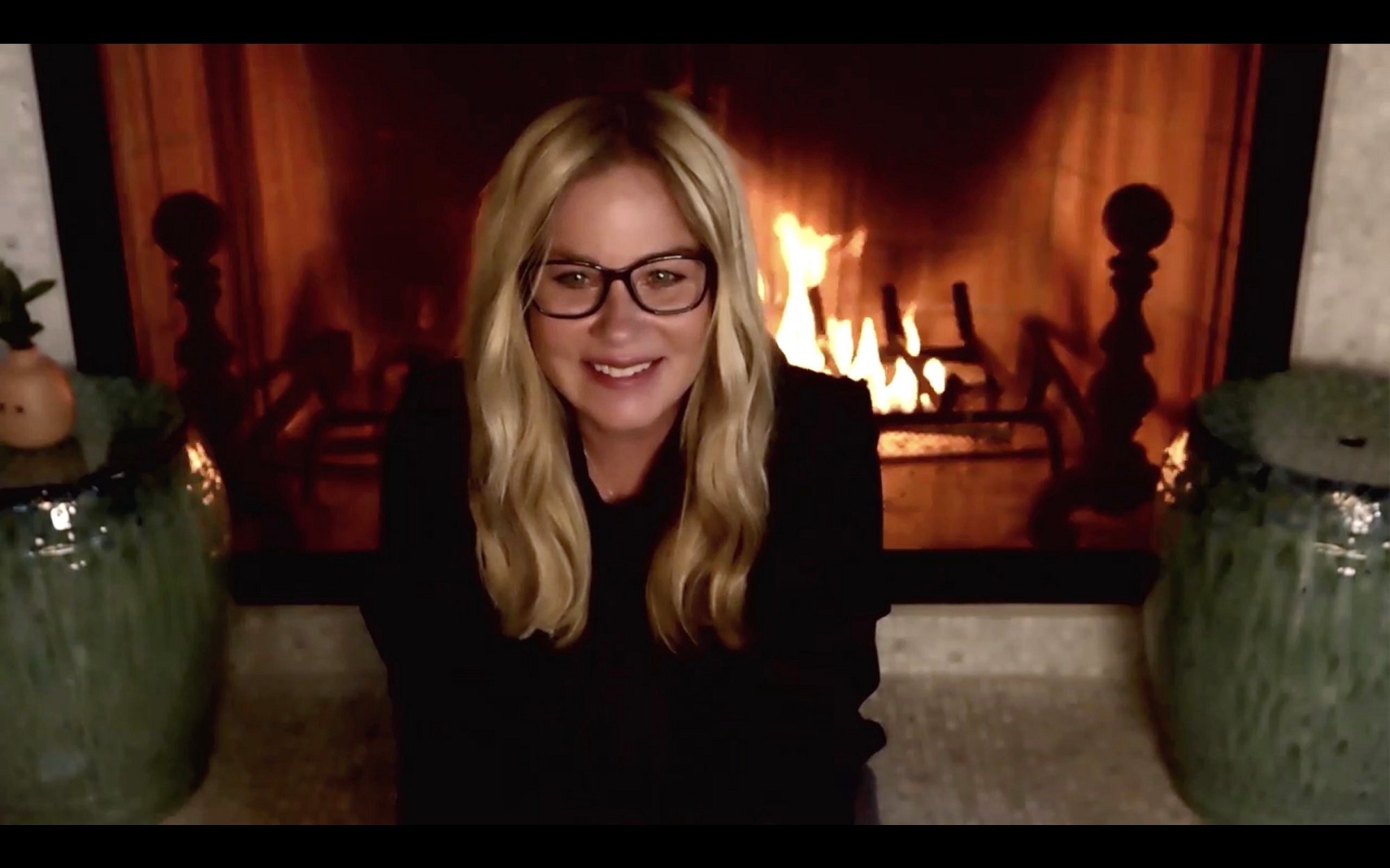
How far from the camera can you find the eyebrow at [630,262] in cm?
101

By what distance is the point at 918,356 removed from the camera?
5.23 feet

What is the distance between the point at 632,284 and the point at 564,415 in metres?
0.17

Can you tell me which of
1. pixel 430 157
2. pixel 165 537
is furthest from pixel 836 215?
pixel 165 537

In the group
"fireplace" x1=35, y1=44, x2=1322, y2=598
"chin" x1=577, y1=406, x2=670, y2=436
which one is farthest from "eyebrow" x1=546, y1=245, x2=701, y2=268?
"fireplace" x1=35, y1=44, x2=1322, y2=598

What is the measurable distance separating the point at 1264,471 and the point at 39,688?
114cm

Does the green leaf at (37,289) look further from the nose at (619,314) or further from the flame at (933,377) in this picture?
the flame at (933,377)

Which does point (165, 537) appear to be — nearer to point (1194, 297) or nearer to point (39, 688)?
point (39, 688)

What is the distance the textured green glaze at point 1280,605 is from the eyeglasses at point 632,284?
0.58 m

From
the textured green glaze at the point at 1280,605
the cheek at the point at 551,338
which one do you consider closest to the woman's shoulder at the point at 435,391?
the cheek at the point at 551,338

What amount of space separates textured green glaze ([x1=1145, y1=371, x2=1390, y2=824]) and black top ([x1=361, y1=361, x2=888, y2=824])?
0.39m

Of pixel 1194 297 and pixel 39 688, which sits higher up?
pixel 1194 297

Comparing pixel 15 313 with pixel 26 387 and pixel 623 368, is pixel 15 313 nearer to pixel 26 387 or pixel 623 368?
pixel 26 387

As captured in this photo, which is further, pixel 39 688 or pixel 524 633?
pixel 39 688

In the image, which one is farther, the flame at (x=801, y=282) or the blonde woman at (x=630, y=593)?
the flame at (x=801, y=282)
